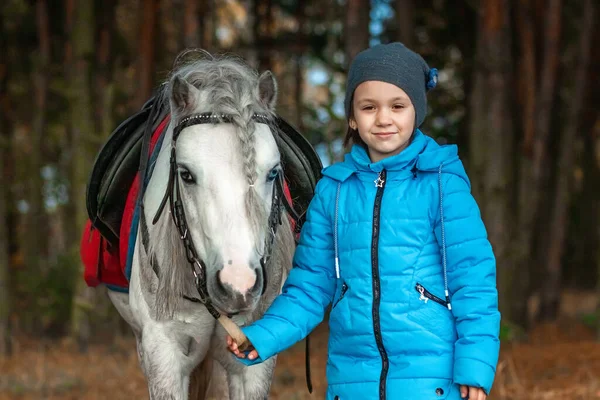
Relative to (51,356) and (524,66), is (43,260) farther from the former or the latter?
(524,66)

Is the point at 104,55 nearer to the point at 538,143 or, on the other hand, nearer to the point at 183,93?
the point at 538,143

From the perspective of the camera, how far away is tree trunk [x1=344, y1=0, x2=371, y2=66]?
19.1 ft

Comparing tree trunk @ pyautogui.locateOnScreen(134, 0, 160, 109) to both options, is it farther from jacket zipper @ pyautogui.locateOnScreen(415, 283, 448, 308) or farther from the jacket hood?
jacket zipper @ pyautogui.locateOnScreen(415, 283, 448, 308)

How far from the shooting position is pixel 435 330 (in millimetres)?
2561

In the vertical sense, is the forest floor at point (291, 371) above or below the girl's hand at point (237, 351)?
below

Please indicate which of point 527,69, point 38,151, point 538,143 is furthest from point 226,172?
point 38,151

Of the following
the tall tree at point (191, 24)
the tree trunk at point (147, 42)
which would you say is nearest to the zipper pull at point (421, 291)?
the tall tree at point (191, 24)

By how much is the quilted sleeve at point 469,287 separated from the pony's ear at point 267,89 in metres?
0.68

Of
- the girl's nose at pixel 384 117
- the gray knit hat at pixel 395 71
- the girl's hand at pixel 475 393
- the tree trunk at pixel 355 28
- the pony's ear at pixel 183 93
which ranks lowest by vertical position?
the girl's hand at pixel 475 393

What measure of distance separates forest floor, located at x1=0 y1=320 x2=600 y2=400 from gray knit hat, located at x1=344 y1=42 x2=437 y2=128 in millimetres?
2727

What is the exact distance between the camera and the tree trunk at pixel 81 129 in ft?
25.7

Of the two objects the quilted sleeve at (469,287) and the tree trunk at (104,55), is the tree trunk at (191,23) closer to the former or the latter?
the tree trunk at (104,55)

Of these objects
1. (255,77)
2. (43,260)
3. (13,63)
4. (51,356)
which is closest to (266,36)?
(13,63)

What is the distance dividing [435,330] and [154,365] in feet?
3.57
